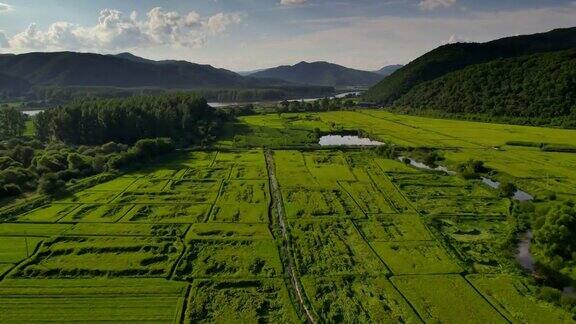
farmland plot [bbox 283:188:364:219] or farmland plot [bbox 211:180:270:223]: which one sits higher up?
farmland plot [bbox 283:188:364:219]

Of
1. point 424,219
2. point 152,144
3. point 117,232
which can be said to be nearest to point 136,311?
point 117,232

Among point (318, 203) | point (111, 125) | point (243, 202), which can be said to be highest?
point (111, 125)

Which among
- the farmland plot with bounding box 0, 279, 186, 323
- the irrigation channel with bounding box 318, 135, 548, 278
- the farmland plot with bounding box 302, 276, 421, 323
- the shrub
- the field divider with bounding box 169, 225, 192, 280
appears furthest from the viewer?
the shrub

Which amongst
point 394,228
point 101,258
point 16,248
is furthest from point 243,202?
point 16,248

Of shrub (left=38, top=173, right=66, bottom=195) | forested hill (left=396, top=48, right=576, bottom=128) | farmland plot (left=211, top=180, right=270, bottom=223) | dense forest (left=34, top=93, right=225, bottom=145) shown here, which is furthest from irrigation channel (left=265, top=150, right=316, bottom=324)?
forested hill (left=396, top=48, right=576, bottom=128)

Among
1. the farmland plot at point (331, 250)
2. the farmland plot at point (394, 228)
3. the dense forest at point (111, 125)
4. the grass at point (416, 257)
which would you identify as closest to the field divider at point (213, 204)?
the farmland plot at point (331, 250)

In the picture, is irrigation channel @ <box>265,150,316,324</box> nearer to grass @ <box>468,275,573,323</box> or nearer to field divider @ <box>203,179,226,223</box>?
field divider @ <box>203,179,226,223</box>

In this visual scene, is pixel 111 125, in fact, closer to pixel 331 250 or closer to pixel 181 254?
pixel 181 254
